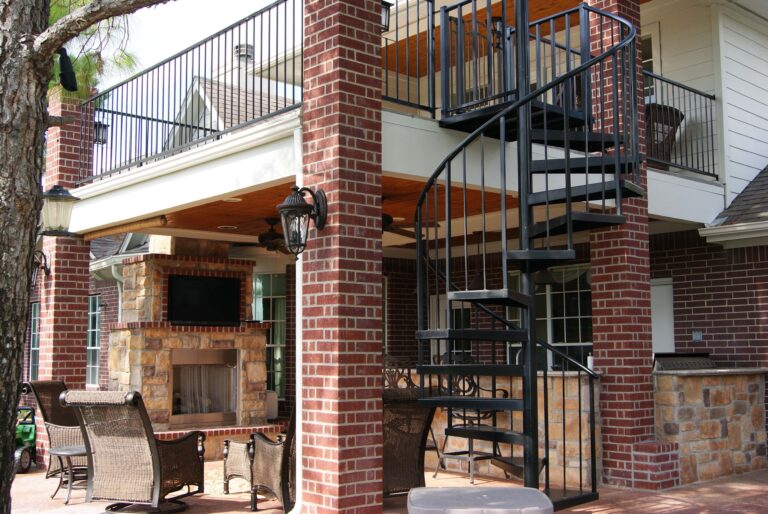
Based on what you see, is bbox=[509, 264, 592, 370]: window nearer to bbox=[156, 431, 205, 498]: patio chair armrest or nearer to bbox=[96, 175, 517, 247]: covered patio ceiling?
bbox=[96, 175, 517, 247]: covered patio ceiling

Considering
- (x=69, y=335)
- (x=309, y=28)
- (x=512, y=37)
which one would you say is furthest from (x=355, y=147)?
(x=69, y=335)

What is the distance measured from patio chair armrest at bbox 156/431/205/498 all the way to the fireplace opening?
3600 mm

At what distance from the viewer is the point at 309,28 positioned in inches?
245

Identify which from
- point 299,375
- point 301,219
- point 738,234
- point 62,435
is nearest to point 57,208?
point 62,435

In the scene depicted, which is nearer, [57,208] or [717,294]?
[57,208]

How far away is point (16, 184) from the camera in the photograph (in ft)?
14.0

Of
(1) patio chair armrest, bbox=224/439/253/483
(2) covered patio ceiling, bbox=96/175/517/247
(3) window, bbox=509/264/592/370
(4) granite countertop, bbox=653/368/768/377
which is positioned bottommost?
(1) patio chair armrest, bbox=224/439/253/483

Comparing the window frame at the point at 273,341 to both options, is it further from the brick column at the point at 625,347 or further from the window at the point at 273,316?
the brick column at the point at 625,347

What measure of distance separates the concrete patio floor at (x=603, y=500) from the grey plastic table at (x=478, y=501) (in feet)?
8.50

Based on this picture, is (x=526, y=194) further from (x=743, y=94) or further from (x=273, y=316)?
(x=273, y=316)

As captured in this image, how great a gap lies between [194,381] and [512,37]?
235 inches

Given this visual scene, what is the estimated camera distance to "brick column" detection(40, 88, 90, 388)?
955 centimetres

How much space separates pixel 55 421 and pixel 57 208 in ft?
7.22

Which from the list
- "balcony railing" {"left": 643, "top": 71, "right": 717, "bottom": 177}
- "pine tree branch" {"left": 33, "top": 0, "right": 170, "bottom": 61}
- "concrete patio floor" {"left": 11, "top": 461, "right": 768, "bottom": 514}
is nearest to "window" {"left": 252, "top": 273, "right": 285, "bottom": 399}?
"concrete patio floor" {"left": 11, "top": 461, "right": 768, "bottom": 514}
